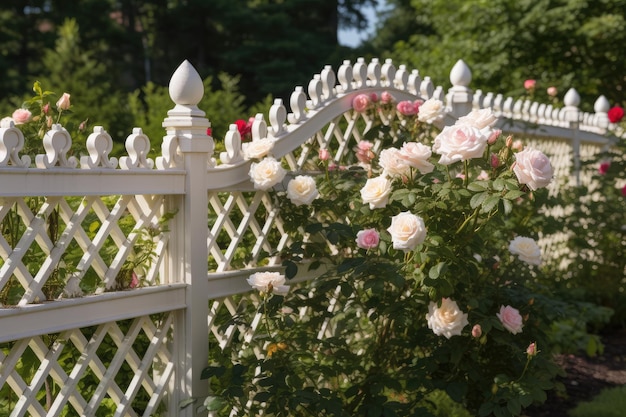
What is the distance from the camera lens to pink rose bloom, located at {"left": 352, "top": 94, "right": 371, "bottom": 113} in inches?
164

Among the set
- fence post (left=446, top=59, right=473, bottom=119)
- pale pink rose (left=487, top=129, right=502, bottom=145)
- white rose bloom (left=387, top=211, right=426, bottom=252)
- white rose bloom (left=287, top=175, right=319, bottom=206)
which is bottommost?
white rose bloom (left=387, top=211, right=426, bottom=252)

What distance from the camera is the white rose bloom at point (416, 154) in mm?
3195

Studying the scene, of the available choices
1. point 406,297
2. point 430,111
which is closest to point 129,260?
point 406,297

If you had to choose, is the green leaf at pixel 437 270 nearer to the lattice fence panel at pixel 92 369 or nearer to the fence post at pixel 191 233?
the fence post at pixel 191 233

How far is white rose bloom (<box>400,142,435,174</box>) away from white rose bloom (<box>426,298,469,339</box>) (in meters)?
0.57

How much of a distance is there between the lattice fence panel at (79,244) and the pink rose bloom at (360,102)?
4.91 ft

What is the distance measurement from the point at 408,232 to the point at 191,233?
0.79m

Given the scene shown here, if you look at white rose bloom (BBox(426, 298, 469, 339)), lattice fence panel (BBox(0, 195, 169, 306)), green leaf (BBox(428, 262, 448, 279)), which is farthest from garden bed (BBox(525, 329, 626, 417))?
lattice fence panel (BBox(0, 195, 169, 306))

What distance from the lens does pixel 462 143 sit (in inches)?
119

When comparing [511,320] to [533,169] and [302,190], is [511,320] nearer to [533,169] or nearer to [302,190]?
[533,169]

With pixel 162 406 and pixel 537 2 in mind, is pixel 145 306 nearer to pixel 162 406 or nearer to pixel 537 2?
pixel 162 406

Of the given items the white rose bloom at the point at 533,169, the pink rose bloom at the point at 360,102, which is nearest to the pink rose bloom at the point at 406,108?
the pink rose bloom at the point at 360,102

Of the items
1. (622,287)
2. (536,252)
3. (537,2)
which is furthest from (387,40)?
(536,252)

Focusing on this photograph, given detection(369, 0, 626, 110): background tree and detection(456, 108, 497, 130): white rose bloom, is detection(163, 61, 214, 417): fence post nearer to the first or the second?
detection(456, 108, 497, 130): white rose bloom
